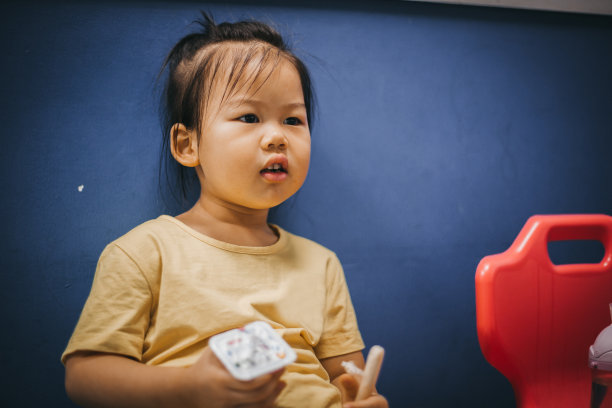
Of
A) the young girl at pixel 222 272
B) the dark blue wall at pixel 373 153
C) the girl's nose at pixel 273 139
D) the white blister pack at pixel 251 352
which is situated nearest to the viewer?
the white blister pack at pixel 251 352

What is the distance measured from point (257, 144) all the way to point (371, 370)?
37 centimetres

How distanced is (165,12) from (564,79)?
96cm

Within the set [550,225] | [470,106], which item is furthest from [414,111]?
[550,225]

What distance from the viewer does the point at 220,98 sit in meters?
0.64

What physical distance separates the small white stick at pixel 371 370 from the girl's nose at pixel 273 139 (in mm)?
333

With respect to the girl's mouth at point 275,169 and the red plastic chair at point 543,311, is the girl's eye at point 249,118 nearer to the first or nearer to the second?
the girl's mouth at point 275,169

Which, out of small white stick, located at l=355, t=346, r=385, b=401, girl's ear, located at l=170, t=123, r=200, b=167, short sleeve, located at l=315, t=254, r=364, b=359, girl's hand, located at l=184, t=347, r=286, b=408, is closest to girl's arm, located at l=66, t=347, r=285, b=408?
girl's hand, located at l=184, t=347, r=286, b=408

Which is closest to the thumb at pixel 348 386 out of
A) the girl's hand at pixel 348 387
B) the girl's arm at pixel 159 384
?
the girl's hand at pixel 348 387

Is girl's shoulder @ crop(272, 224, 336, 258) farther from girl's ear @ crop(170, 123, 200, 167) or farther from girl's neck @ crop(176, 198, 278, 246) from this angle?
girl's ear @ crop(170, 123, 200, 167)

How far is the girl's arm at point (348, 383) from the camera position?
549 mm

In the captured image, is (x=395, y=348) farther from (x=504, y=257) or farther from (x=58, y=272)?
(x=58, y=272)

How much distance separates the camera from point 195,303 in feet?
1.92

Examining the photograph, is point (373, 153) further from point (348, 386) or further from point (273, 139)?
point (348, 386)

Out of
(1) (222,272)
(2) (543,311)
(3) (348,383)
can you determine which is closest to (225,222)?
(1) (222,272)
